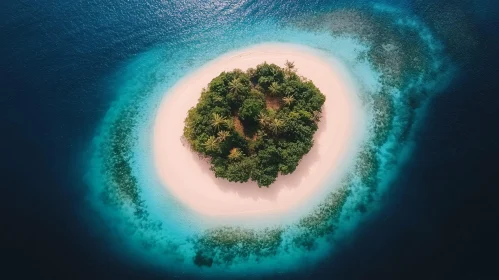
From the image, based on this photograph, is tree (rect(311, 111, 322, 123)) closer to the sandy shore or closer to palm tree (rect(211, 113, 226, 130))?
the sandy shore

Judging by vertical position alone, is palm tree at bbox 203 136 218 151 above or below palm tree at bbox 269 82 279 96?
below

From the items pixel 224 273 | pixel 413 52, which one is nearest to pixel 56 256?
pixel 224 273

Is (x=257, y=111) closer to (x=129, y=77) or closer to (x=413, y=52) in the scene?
(x=129, y=77)

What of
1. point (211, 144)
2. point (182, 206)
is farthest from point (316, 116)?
point (182, 206)

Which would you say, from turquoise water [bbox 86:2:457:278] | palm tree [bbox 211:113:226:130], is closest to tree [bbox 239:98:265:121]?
palm tree [bbox 211:113:226:130]

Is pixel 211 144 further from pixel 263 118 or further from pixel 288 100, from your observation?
pixel 288 100
